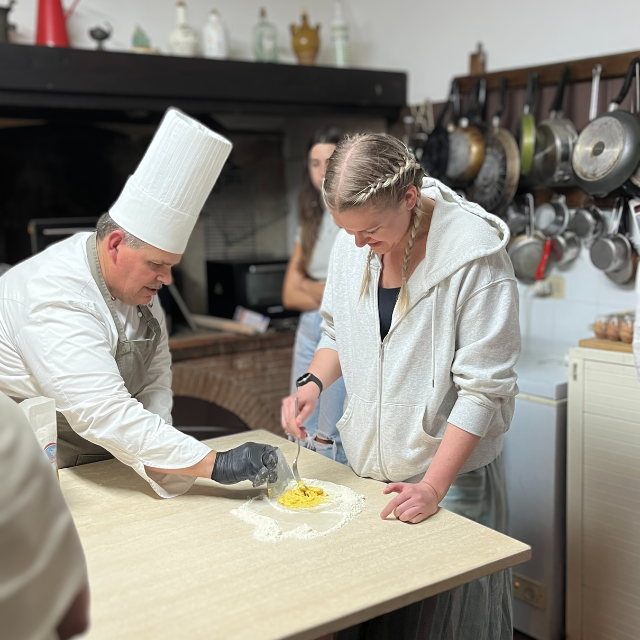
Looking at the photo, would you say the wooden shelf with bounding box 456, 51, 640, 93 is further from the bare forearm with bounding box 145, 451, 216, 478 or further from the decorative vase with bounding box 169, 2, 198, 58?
the bare forearm with bounding box 145, 451, 216, 478

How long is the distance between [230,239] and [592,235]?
6.55 feet

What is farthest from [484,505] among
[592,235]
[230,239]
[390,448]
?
[230,239]

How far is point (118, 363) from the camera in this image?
1.65 m

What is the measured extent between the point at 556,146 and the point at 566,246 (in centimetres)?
38

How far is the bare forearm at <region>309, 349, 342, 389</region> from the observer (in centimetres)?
181

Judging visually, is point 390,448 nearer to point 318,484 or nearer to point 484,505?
point 318,484

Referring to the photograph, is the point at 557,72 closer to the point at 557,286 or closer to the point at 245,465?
the point at 557,286

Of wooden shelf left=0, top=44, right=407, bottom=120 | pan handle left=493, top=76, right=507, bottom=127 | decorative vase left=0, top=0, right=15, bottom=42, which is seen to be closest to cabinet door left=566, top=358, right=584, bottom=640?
pan handle left=493, top=76, right=507, bottom=127

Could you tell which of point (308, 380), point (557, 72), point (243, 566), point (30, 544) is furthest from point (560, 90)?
point (30, 544)

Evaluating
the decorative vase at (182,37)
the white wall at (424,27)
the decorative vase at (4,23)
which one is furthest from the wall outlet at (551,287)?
the decorative vase at (4,23)

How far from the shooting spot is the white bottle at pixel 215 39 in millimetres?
3395

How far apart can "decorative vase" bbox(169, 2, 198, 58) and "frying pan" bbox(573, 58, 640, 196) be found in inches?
68.0

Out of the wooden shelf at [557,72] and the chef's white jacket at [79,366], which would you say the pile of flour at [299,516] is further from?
the wooden shelf at [557,72]

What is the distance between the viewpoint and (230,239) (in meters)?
4.11
